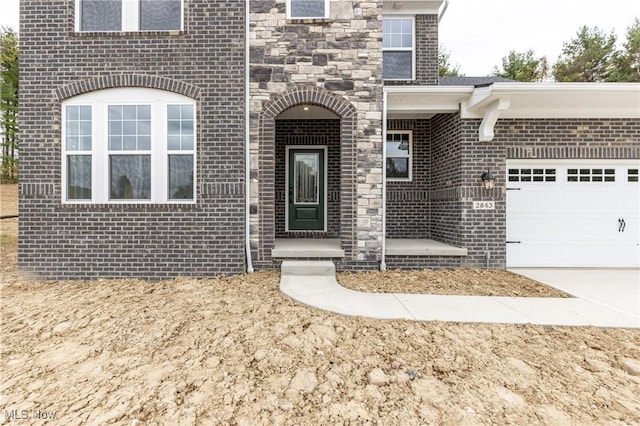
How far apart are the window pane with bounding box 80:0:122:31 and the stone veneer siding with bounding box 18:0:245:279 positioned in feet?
0.59

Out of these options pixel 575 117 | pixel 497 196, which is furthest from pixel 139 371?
pixel 575 117

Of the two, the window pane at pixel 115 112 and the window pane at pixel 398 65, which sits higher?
the window pane at pixel 398 65

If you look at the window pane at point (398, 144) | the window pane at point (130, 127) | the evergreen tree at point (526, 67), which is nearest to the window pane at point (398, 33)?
the window pane at point (398, 144)

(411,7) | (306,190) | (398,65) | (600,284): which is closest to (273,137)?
(306,190)

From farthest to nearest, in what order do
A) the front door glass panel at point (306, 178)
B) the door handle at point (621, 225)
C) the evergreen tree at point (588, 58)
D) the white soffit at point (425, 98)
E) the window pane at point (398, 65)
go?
→ the evergreen tree at point (588, 58) → the window pane at point (398, 65) → the front door glass panel at point (306, 178) → the door handle at point (621, 225) → the white soffit at point (425, 98)

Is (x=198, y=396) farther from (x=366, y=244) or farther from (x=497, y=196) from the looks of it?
(x=497, y=196)

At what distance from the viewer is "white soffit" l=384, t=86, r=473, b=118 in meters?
5.52

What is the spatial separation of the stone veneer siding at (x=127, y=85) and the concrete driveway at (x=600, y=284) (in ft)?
17.3

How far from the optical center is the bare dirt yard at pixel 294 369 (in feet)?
6.49

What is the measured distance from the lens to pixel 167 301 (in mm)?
3953

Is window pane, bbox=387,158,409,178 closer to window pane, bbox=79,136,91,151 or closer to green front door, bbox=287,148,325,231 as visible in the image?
green front door, bbox=287,148,325,231

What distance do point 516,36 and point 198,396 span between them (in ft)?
98.2

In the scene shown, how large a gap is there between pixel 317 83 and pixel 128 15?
10.8 feet

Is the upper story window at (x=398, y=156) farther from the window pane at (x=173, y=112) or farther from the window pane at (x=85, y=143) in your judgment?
the window pane at (x=85, y=143)
